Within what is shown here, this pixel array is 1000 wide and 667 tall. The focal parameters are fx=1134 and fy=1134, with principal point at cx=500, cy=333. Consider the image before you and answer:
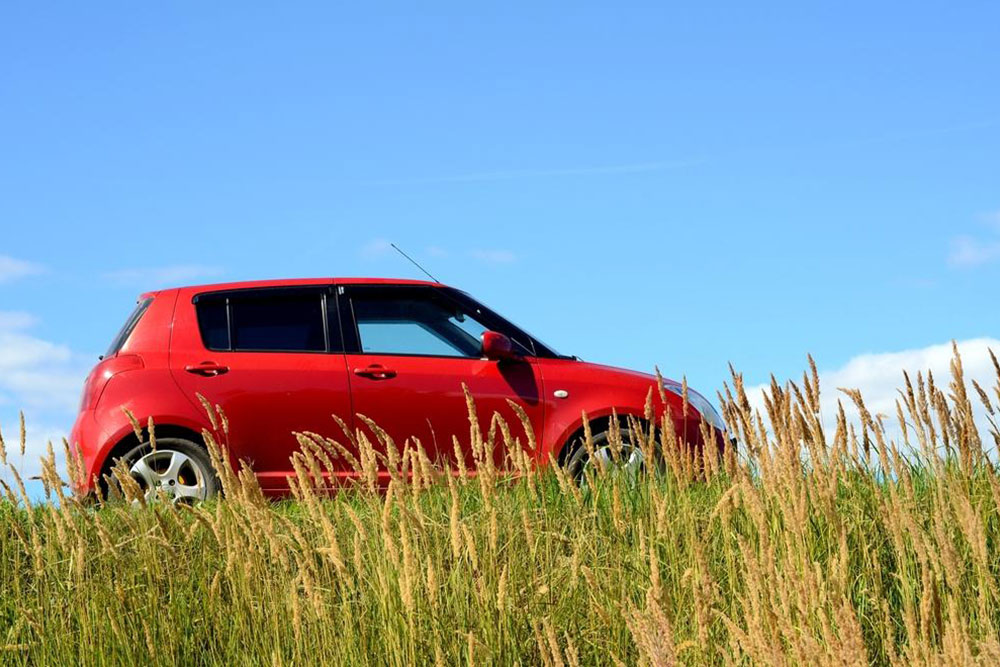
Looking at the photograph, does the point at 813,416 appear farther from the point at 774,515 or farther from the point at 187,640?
the point at 187,640

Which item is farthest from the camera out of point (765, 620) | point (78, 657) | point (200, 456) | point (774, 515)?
point (200, 456)

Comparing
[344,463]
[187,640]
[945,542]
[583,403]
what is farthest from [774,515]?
[344,463]

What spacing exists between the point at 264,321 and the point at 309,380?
0.71 m

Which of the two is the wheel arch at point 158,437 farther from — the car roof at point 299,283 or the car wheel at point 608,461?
the car wheel at point 608,461

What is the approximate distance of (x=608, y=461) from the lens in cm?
757

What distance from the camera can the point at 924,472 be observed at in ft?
20.9

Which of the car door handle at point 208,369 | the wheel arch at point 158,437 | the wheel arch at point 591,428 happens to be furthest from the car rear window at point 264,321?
the wheel arch at point 591,428

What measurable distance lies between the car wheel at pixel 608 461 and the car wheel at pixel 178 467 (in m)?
2.80

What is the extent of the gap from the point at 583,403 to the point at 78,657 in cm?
474

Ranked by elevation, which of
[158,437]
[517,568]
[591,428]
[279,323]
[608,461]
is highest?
[279,323]

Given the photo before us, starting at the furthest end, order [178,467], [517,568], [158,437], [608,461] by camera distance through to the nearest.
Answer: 1. [158,437]
2. [178,467]
3. [608,461]
4. [517,568]

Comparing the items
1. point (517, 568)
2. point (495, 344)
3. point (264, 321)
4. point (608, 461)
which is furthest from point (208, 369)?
point (517, 568)

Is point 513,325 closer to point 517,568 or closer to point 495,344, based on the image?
point 495,344

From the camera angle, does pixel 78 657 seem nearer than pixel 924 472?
Yes
